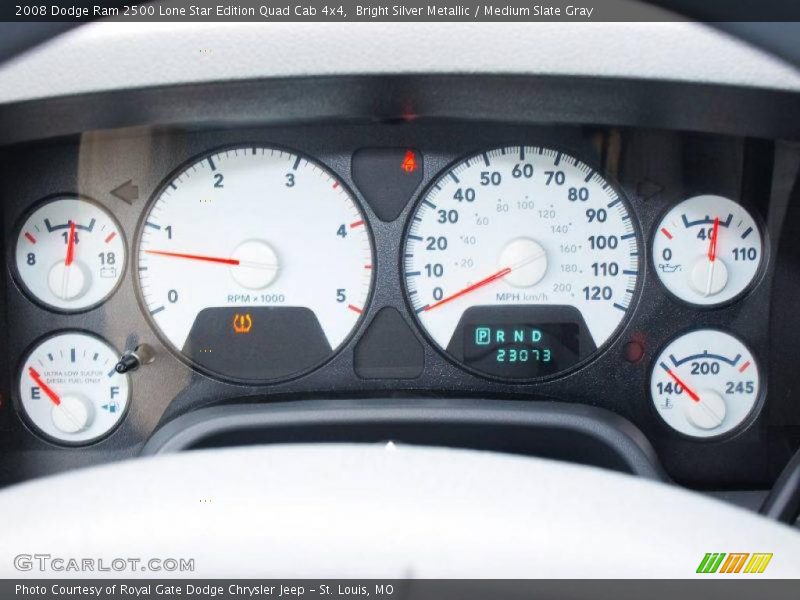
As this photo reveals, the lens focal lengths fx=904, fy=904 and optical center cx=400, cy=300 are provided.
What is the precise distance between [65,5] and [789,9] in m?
1.01

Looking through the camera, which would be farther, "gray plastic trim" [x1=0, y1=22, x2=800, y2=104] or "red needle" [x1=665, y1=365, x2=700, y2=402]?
"red needle" [x1=665, y1=365, x2=700, y2=402]

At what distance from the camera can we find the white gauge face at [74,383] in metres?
1.96

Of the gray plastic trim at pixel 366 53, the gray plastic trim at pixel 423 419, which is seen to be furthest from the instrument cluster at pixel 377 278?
the gray plastic trim at pixel 366 53

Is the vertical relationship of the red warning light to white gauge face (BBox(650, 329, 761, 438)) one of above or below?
above

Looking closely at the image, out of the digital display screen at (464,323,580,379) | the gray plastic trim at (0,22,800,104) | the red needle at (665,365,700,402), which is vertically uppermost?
the gray plastic trim at (0,22,800,104)

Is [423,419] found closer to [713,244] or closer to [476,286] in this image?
[476,286]

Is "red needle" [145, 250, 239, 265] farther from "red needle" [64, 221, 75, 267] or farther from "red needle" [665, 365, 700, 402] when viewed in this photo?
"red needle" [665, 365, 700, 402]

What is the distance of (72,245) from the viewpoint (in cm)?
194

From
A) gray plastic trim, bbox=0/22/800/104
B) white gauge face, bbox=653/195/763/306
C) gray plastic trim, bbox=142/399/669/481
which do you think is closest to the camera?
gray plastic trim, bbox=0/22/800/104

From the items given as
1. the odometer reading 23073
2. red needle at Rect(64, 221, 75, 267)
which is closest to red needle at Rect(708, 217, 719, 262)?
the odometer reading 23073

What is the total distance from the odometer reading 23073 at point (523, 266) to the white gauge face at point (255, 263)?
17 cm

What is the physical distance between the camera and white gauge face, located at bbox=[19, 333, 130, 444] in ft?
6.44

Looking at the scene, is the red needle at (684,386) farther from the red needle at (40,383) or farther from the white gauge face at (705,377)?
the red needle at (40,383)
